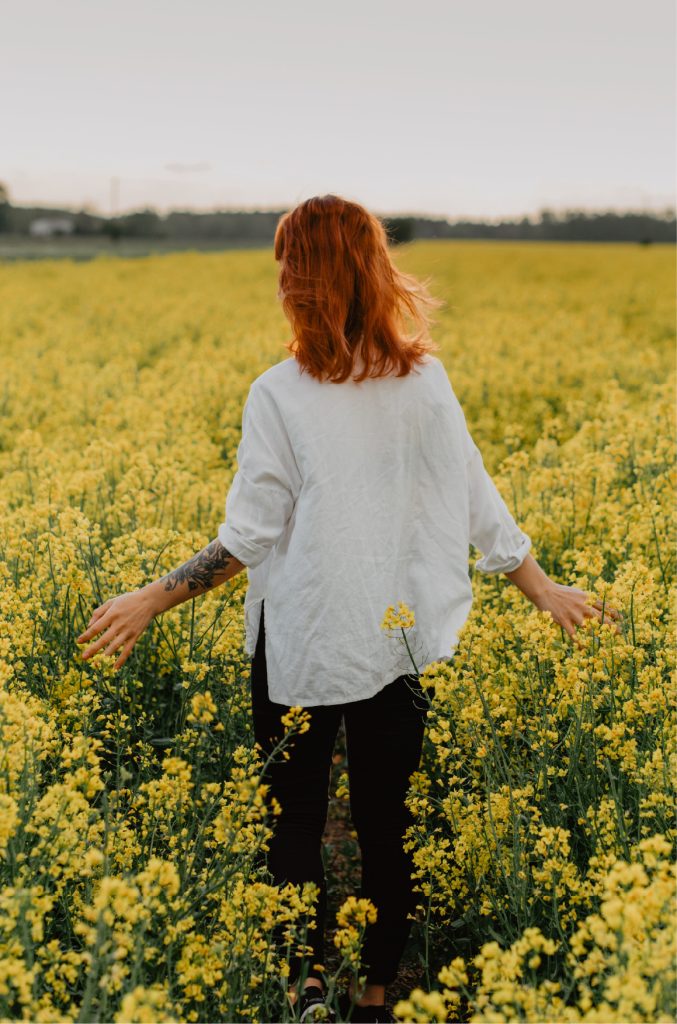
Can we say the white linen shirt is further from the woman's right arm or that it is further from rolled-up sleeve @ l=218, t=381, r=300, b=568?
the woman's right arm

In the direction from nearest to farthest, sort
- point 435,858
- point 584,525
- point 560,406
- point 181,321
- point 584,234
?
point 435,858
point 584,525
point 560,406
point 181,321
point 584,234

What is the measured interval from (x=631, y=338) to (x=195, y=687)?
10.3 metres

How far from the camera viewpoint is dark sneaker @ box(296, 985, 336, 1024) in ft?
7.41

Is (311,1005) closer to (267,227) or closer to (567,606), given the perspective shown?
(567,606)

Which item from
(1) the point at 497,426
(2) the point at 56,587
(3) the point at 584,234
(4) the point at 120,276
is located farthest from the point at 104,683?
(3) the point at 584,234

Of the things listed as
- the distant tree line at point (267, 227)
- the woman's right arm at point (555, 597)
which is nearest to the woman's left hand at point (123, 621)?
the woman's right arm at point (555, 597)

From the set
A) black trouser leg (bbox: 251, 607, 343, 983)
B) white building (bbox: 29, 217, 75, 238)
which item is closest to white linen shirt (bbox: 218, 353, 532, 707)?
black trouser leg (bbox: 251, 607, 343, 983)

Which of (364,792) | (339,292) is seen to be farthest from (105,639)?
(339,292)

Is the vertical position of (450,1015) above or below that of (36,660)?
below

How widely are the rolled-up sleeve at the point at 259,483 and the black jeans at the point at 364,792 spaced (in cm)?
30

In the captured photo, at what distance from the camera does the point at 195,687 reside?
10.2ft

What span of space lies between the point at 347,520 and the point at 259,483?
0.79 feet

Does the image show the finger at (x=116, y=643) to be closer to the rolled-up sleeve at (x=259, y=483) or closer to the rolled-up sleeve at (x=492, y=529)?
the rolled-up sleeve at (x=259, y=483)

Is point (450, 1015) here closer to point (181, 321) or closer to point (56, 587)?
point (56, 587)
